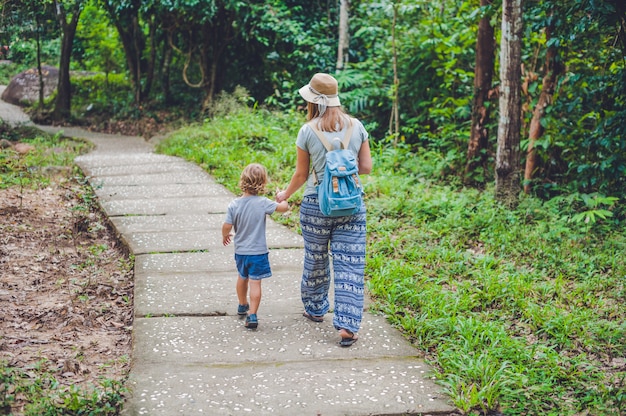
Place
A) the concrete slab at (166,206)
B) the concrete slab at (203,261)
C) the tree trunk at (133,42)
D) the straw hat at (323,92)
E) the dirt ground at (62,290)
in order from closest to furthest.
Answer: the dirt ground at (62,290) → the straw hat at (323,92) → the concrete slab at (203,261) → the concrete slab at (166,206) → the tree trunk at (133,42)

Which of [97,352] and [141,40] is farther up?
[141,40]

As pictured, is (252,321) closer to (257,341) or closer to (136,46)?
(257,341)

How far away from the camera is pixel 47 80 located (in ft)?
59.9

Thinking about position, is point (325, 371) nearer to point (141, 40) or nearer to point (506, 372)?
point (506, 372)

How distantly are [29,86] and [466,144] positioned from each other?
14.3m

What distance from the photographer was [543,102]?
25.1ft

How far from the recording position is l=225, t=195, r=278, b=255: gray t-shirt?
13.4 ft

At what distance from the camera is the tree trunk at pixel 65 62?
1480 centimetres

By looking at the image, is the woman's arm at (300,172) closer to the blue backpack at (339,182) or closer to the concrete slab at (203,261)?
the blue backpack at (339,182)

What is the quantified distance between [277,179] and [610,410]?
5.61 meters

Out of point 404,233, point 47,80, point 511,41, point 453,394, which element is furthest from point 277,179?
point 47,80

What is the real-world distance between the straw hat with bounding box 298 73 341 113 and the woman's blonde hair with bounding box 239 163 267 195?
57cm

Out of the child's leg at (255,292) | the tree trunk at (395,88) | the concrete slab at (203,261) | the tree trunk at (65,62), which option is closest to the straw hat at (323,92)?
the child's leg at (255,292)

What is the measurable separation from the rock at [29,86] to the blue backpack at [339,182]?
1611 centimetres
